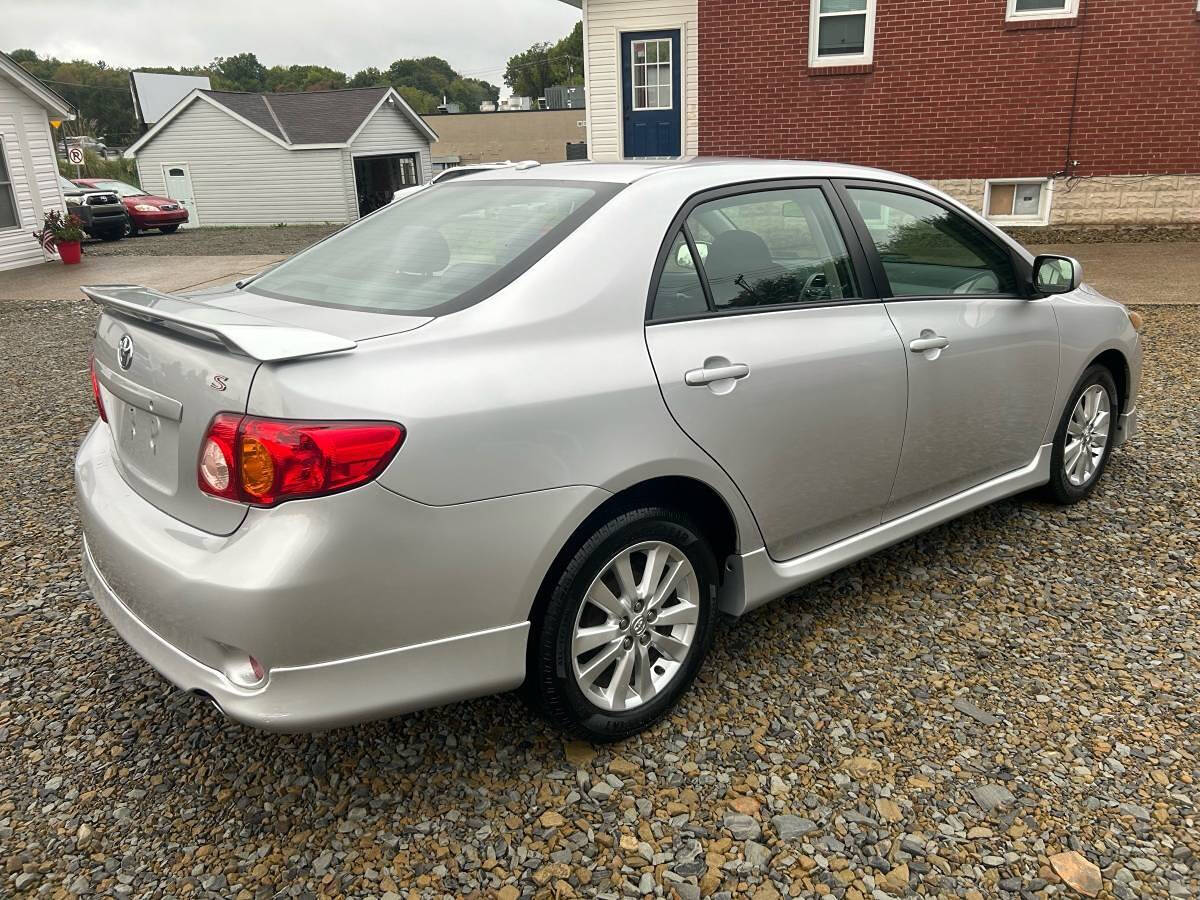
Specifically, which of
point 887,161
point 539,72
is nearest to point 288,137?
point 887,161

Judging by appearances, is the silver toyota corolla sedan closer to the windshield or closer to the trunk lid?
the trunk lid

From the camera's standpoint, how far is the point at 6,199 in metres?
16.3

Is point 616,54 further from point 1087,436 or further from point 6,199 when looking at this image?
point 1087,436

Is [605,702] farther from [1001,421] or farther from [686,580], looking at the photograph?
[1001,421]

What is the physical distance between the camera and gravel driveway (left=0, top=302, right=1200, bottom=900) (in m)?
2.27

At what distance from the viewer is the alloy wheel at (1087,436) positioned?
424cm

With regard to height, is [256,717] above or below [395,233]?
below

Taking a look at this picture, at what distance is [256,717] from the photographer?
83.0 inches

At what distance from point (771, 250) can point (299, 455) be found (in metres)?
1.70

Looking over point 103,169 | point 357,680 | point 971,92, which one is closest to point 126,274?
point 971,92

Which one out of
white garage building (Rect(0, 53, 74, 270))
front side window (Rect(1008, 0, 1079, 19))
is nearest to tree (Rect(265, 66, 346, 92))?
white garage building (Rect(0, 53, 74, 270))

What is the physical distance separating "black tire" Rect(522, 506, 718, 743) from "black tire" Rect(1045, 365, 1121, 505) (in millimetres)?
2163

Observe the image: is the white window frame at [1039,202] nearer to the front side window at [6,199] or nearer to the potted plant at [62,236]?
the potted plant at [62,236]

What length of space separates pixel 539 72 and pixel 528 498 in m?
112
